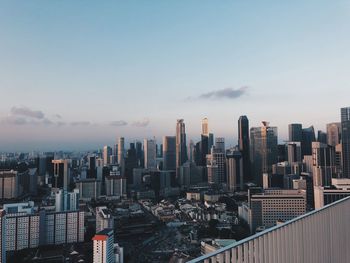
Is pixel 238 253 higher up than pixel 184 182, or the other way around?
pixel 238 253

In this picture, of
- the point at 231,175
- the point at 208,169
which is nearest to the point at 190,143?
the point at 208,169

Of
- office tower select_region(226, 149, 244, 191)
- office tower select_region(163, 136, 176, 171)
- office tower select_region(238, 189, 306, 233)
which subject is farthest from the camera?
office tower select_region(163, 136, 176, 171)

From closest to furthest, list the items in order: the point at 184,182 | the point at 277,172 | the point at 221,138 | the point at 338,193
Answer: the point at 338,193, the point at 277,172, the point at 184,182, the point at 221,138

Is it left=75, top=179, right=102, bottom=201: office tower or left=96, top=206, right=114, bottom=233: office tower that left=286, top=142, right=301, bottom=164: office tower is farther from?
left=96, top=206, right=114, bottom=233: office tower

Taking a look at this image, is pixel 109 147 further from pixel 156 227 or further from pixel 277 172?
pixel 156 227

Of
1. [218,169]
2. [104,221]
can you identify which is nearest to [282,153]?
[218,169]

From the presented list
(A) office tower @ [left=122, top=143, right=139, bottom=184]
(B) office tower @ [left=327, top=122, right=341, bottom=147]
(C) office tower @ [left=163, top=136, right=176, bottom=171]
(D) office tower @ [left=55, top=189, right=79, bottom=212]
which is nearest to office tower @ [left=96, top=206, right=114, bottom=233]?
(D) office tower @ [left=55, top=189, right=79, bottom=212]
